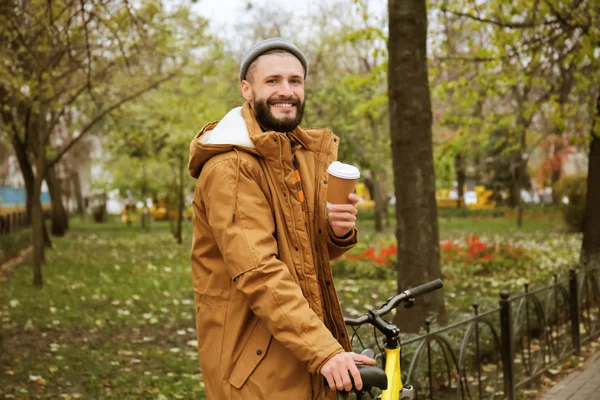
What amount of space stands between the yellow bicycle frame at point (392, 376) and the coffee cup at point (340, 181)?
0.61 meters

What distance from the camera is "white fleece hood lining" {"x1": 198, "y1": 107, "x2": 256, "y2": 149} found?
2.63m

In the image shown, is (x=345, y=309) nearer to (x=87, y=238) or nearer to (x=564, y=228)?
(x=564, y=228)

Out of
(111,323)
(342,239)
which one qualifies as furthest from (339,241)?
(111,323)

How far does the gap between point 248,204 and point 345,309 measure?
27.7ft

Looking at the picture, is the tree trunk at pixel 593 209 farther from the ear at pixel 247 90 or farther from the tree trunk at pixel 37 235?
the ear at pixel 247 90

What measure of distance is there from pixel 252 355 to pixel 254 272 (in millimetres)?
324

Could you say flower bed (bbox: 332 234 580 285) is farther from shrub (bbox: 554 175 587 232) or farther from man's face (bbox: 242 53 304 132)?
man's face (bbox: 242 53 304 132)

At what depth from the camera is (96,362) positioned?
26.1 feet

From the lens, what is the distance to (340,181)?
2.62 meters

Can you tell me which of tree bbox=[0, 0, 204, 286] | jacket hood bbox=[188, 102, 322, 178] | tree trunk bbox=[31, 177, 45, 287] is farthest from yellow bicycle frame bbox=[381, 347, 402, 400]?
tree trunk bbox=[31, 177, 45, 287]

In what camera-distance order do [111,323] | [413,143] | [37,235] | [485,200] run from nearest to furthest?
1. [413,143]
2. [111,323]
3. [37,235]
4. [485,200]

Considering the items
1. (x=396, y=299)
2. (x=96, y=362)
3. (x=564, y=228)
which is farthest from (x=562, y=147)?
(x=396, y=299)

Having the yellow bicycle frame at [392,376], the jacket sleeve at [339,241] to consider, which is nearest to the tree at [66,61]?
the jacket sleeve at [339,241]

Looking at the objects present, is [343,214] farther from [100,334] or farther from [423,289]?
[100,334]
